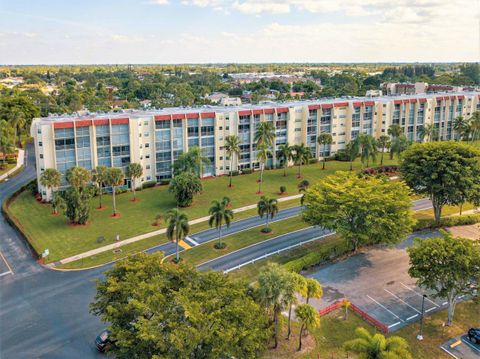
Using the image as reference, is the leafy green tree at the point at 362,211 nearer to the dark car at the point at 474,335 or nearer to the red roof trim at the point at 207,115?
the dark car at the point at 474,335

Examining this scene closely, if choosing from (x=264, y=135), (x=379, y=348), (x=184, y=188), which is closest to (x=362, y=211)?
(x=379, y=348)

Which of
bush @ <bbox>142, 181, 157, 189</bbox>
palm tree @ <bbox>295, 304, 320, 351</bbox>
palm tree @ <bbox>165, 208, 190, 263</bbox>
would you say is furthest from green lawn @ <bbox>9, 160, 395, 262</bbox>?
palm tree @ <bbox>295, 304, 320, 351</bbox>

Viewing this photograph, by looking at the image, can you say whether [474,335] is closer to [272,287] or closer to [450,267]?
[450,267]

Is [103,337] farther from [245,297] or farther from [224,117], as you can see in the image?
[224,117]

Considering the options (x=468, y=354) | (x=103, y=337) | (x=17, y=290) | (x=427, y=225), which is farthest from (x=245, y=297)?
(x=427, y=225)

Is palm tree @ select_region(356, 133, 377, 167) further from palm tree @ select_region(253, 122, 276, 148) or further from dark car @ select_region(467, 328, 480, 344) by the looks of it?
dark car @ select_region(467, 328, 480, 344)
